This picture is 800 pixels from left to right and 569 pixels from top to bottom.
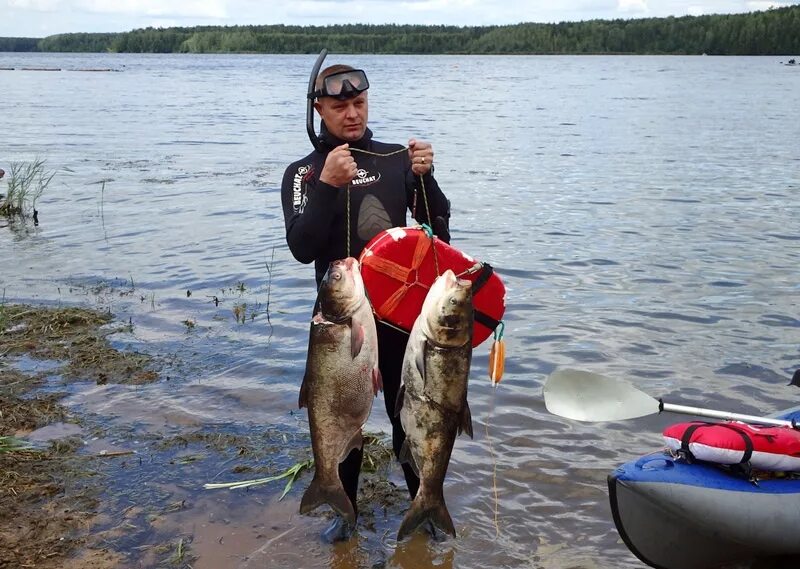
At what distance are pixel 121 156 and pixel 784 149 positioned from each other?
17543 mm

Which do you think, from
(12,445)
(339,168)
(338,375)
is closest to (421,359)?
(338,375)

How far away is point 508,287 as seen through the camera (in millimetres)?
11766

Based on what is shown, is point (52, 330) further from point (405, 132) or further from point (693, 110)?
point (693, 110)

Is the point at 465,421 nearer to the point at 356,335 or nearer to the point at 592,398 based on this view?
the point at 356,335

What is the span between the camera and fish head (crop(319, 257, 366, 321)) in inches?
167

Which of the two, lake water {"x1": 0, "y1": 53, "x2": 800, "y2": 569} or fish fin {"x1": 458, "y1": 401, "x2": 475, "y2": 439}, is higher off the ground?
fish fin {"x1": 458, "y1": 401, "x2": 475, "y2": 439}

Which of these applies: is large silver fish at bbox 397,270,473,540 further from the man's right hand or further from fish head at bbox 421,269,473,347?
the man's right hand

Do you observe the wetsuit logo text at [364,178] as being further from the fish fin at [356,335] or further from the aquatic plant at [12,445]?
the aquatic plant at [12,445]

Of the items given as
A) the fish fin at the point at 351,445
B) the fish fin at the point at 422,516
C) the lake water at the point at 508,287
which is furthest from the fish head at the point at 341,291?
the lake water at the point at 508,287

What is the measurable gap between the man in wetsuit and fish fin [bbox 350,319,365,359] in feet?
1.75

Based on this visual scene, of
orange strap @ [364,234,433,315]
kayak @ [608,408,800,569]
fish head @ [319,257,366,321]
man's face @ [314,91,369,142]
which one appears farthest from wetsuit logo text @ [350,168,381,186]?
kayak @ [608,408,800,569]

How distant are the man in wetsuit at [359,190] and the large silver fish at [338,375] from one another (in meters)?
0.44

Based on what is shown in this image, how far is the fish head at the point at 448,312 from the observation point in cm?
420

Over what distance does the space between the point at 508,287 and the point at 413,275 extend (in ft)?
23.7
